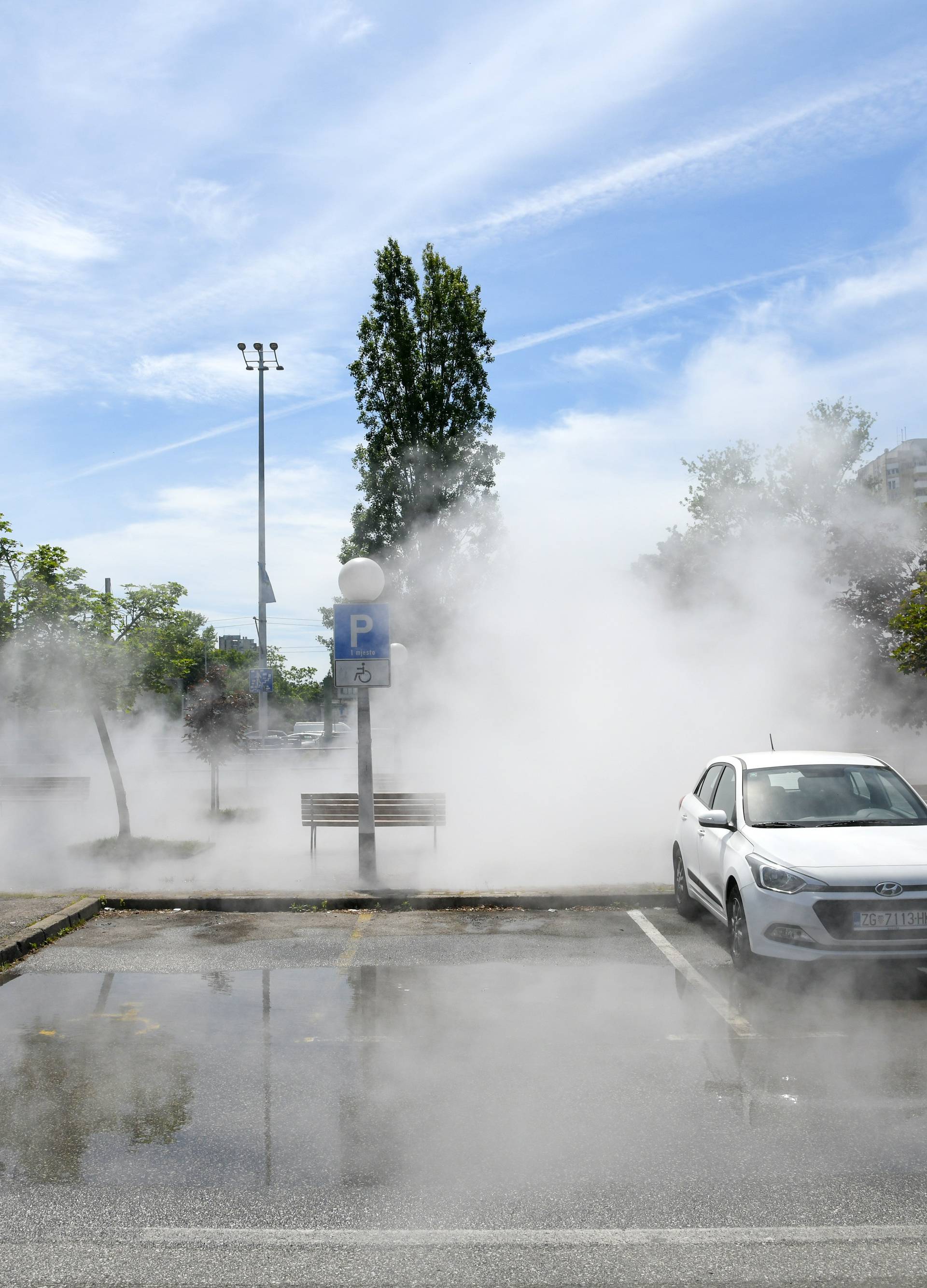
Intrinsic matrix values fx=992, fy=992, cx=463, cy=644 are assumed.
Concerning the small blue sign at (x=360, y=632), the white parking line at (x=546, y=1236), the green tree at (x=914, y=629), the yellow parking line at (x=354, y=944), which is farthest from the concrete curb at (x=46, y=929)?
the green tree at (x=914, y=629)

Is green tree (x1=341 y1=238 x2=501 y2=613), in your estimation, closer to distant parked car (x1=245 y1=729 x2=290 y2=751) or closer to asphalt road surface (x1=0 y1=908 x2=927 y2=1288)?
distant parked car (x1=245 y1=729 x2=290 y2=751)

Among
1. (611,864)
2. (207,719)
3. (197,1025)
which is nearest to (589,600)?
(611,864)

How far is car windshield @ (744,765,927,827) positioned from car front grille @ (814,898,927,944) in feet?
3.11

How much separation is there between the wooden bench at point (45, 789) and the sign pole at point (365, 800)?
9092 millimetres

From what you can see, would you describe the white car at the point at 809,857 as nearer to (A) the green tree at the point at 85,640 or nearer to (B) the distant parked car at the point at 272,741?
(A) the green tree at the point at 85,640

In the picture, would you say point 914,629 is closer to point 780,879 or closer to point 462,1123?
point 780,879

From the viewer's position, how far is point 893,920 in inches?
199

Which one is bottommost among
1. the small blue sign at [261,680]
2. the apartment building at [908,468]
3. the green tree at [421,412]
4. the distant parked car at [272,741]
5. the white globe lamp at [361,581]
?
the distant parked car at [272,741]

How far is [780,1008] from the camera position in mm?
5078

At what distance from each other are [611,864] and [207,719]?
964 cm

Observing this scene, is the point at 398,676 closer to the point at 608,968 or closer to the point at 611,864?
the point at 611,864

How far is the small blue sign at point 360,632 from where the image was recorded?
9.13 m

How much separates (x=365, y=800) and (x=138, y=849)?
15.1 ft

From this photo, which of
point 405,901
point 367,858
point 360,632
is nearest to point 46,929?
point 405,901
